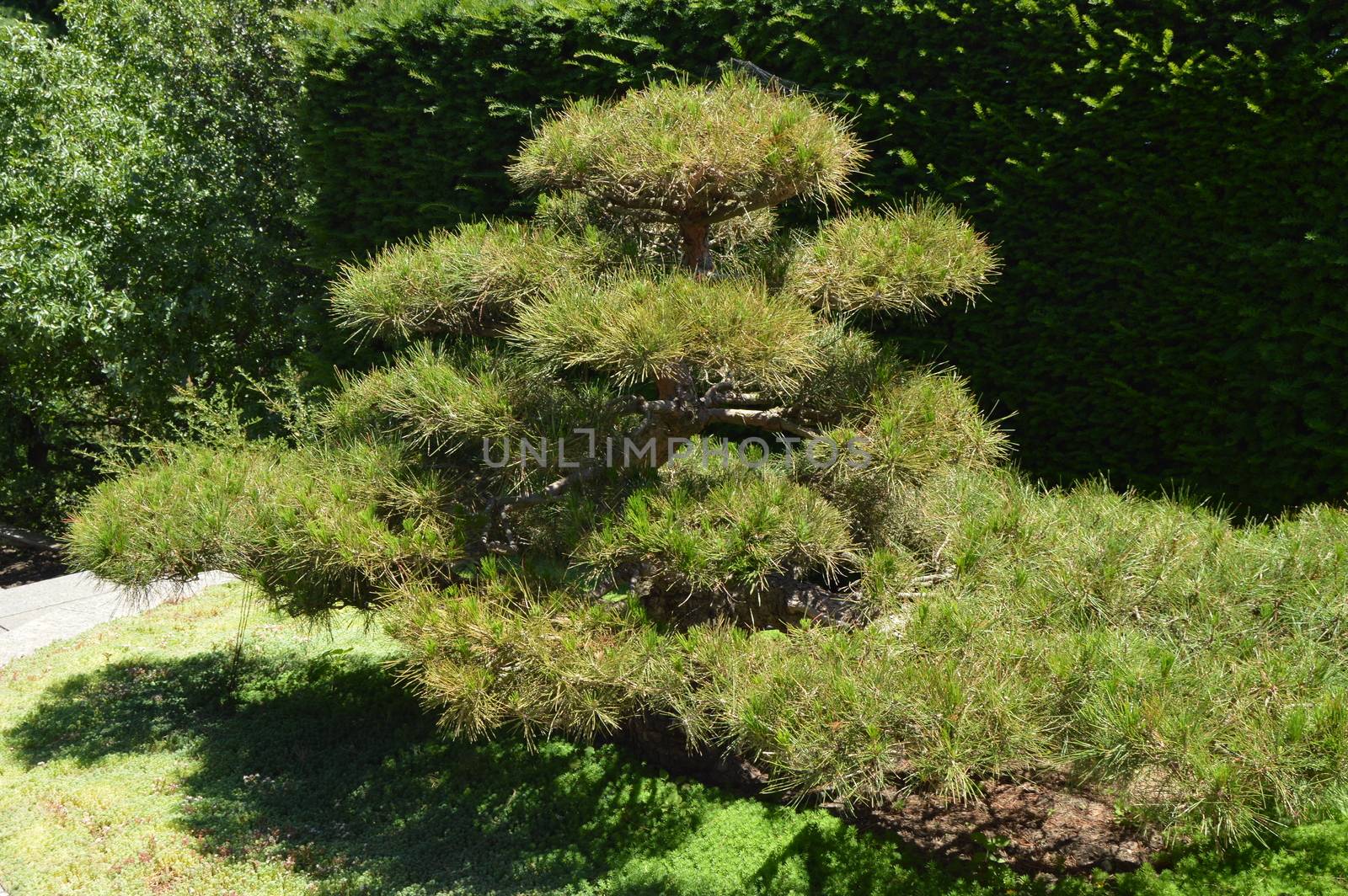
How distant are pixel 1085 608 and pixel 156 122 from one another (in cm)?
729

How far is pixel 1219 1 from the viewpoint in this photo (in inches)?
Answer: 153

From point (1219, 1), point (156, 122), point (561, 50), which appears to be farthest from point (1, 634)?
point (1219, 1)

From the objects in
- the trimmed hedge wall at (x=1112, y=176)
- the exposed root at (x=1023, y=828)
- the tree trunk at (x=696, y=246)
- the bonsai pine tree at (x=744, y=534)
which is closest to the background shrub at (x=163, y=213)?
the trimmed hedge wall at (x=1112, y=176)

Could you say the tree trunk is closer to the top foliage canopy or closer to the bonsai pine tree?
the bonsai pine tree

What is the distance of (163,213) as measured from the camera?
23.5 feet

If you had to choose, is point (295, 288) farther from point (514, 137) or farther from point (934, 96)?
point (934, 96)

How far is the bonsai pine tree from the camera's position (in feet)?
7.81

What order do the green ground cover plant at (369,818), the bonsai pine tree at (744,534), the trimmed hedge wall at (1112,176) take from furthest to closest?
1. the trimmed hedge wall at (1112,176)
2. the green ground cover plant at (369,818)
3. the bonsai pine tree at (744,534)

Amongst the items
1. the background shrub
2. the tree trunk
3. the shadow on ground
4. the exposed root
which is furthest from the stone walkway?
the exposed root

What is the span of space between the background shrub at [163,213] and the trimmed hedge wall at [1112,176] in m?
2.71

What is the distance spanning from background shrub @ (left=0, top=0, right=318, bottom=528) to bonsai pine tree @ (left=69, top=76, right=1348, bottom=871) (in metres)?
3.54

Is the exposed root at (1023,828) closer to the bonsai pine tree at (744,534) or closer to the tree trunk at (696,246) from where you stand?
the bonsai pine tree at (744,534)

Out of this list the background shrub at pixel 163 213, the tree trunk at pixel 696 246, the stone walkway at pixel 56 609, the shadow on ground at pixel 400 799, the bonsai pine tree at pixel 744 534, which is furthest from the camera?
the background shrub at pixel 163 213

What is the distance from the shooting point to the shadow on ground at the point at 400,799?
10.6ft
